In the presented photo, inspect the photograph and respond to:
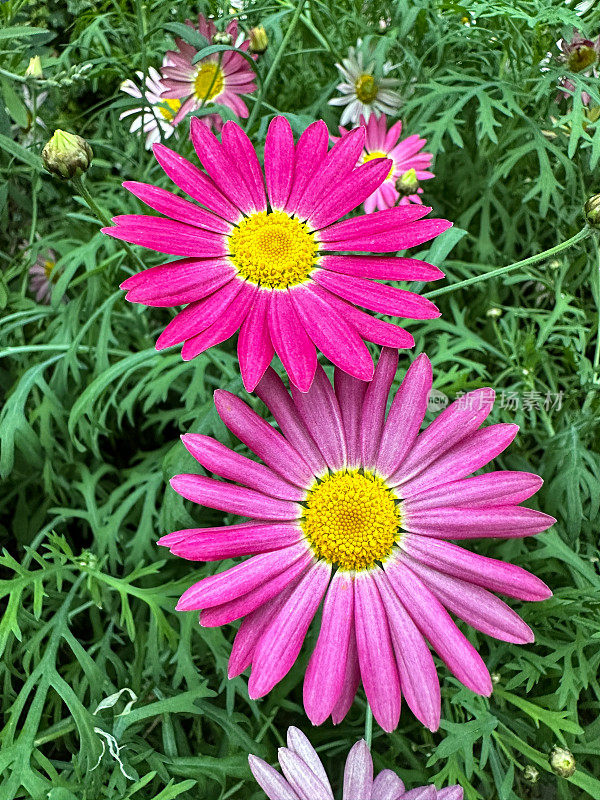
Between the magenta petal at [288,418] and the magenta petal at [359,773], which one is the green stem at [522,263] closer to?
the magenta petal at [288,418]

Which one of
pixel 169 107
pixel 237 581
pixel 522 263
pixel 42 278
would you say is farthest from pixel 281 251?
pixel 42 278

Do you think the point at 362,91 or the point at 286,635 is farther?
the point at 362,91

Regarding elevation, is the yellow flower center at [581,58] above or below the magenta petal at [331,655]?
above

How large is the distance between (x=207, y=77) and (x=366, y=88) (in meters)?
0.34

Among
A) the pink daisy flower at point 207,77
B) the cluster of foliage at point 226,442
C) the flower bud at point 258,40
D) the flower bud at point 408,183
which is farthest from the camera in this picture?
the pink daisy flower at point 207,77

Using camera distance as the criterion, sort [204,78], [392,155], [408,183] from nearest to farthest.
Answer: [408,183] → [392,155] → [204,78]

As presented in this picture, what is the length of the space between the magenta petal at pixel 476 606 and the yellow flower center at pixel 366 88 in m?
1.02

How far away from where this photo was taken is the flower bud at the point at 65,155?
0.71m

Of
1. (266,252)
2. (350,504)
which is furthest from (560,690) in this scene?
(266,252)

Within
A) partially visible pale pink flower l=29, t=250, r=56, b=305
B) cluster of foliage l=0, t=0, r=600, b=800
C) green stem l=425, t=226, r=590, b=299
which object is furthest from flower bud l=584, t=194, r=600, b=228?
partially visible pale pink flower l=29, t=250, r=56, b=305

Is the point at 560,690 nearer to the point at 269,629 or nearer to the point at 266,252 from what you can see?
the point at 269,629

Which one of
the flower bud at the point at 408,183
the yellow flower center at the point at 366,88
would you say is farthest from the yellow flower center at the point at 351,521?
the yellow flower center at the point at 366,88

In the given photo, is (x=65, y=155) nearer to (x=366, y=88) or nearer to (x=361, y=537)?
(x=361, y=537)

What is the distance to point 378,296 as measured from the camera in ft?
2.28
